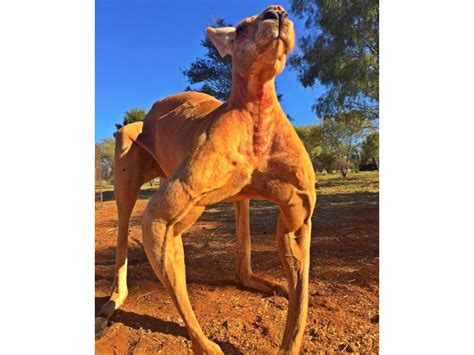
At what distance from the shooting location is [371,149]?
1915mm

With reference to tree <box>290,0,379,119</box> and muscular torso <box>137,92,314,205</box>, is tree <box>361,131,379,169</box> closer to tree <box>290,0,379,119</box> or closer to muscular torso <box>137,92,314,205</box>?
tree <box>290,0,379,119</box>

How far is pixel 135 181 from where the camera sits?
1.91 meters

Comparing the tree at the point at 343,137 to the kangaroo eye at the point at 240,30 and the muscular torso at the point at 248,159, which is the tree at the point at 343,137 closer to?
the muscular torso at the point at 248,159

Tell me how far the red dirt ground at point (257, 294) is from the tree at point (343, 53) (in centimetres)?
62

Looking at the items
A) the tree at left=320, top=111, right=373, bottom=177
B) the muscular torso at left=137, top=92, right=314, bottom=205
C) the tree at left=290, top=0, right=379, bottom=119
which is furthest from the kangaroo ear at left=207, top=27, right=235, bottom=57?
the tree at left=320, top=111, right=373, bottom=177

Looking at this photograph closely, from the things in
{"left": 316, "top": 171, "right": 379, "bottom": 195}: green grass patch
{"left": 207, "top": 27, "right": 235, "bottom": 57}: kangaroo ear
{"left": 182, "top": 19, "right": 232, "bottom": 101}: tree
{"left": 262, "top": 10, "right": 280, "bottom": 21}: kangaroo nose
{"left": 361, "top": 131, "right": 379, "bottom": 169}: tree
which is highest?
{"left": 182, "top": 19, "right": 232, "bottom": 101}: tree

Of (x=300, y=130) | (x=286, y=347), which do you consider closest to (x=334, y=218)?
(x=300, y=130)

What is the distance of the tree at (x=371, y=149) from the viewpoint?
1.88m

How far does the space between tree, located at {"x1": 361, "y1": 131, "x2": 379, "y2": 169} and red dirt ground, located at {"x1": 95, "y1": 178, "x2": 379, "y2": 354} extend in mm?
348

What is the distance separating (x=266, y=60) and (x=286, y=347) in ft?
3.27

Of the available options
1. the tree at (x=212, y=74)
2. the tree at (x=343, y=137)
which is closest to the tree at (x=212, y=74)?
the tree at (x=212, y=74)

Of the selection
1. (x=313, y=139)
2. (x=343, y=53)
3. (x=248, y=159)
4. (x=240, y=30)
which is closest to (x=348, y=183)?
(x=313, y=139)

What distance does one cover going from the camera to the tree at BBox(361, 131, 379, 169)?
73.8 inches

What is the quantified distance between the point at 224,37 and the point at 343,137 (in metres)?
1.43
